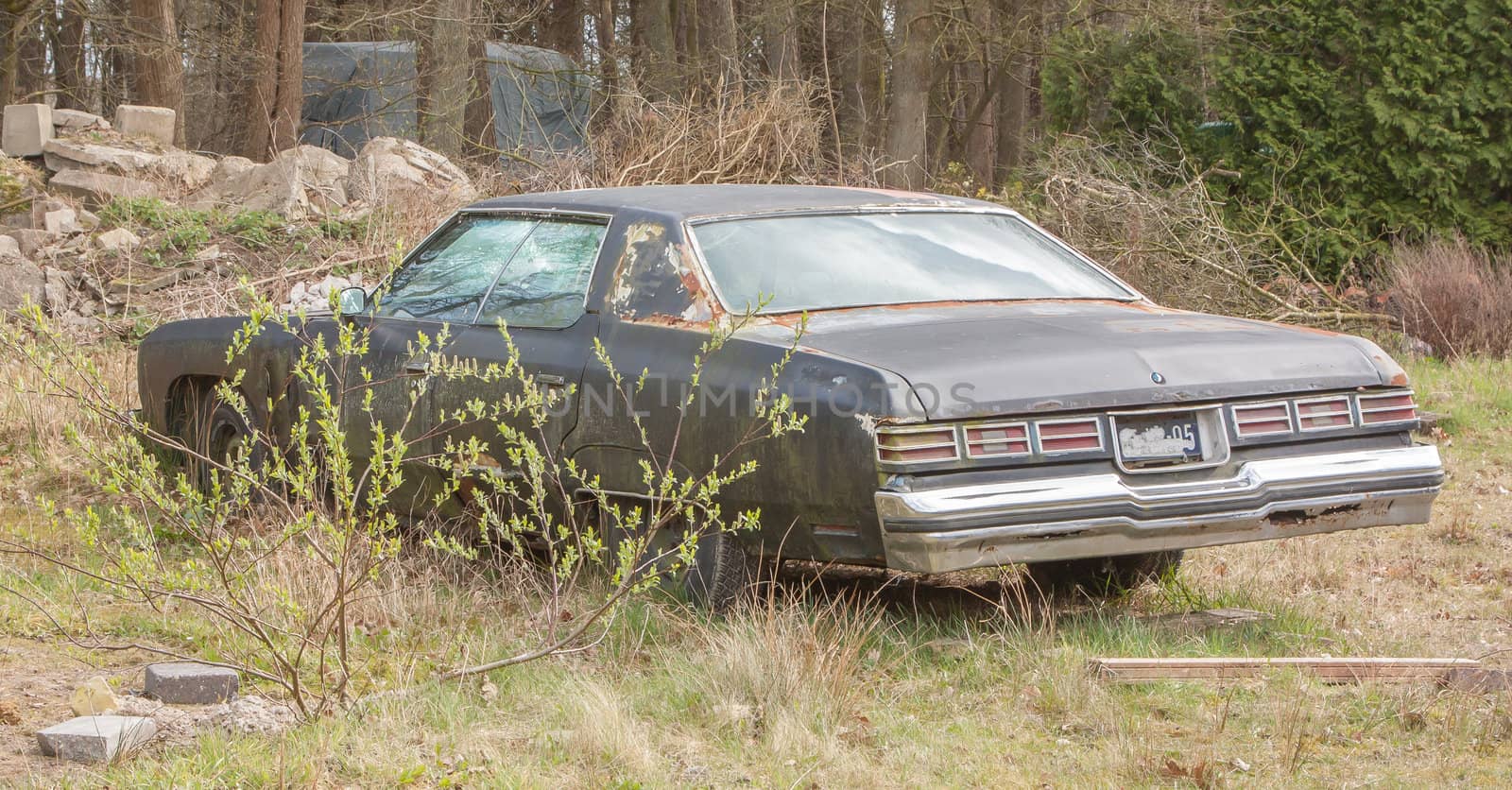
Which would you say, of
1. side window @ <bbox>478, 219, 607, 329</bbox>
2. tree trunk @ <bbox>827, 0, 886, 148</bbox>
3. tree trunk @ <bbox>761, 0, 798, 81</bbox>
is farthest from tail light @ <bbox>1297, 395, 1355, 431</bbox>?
tree trunk @ <bbox>827, 0, 886, 148</bbox>

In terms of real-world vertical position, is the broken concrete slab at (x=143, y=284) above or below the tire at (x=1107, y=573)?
above

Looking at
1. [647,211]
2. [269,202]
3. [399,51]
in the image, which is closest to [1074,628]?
[647,211]

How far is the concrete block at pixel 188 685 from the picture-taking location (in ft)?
13.4

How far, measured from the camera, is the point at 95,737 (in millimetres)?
3602

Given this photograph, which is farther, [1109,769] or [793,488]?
[793,488]

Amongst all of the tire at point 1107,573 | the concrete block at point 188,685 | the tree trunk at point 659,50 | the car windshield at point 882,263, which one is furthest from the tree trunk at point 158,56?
the concrete block at point 188,685

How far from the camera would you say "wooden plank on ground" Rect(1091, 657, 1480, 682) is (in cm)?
409

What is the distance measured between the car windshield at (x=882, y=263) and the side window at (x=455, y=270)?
0.97 meters

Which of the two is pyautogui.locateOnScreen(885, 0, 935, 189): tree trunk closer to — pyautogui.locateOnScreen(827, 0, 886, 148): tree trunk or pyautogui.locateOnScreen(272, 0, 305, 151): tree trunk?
pyautogui.locateOnScreen(827, 0, 886, 148): tree trunk

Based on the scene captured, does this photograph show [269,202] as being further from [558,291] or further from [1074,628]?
[1074,628]

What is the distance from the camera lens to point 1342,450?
4555 mm

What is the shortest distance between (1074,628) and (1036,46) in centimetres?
1626

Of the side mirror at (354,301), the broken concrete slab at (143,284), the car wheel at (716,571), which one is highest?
the side mirror at (354,301)

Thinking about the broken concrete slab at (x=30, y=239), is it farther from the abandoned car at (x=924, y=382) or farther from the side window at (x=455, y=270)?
the abandoned car at (x=924, y=382)
